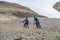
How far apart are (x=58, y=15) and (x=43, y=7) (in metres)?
1.75

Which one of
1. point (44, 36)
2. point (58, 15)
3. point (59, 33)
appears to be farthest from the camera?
point (58, 15)

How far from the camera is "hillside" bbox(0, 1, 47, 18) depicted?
2036 centimetres

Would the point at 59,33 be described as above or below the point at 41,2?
below

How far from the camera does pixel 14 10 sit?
21031mm

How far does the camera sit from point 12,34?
38.3 feet

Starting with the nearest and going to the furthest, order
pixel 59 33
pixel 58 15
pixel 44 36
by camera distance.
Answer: pixel 44 36, pixel 59 33, pixel 58 15

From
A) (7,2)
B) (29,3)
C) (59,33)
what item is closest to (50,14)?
(29,3)

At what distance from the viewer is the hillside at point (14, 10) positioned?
20.4m

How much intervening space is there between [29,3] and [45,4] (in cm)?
154

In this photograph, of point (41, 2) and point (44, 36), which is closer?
point (44, 36)

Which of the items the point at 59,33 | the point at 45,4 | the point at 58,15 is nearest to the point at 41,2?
the point at 45,4

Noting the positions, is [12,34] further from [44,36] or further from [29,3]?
[29,3]

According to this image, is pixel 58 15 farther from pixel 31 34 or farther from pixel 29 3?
pixel 31 34

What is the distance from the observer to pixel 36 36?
11.2 meters
